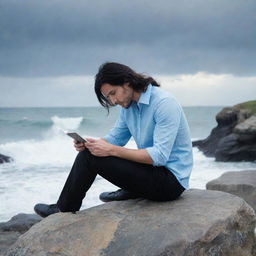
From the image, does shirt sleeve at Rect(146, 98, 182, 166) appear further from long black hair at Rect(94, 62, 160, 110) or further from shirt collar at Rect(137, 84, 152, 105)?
long black hair at Rect(94, 62, 160, 110)

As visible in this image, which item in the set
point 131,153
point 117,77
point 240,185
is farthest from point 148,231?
point 240,185

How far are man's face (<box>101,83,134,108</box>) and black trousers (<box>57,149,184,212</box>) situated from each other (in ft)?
1.71

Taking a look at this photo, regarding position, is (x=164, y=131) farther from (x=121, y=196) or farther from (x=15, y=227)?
(x=15, y=227)

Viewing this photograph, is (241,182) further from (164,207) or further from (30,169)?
(30,169)

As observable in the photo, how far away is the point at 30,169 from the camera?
Result: 58.2 feet

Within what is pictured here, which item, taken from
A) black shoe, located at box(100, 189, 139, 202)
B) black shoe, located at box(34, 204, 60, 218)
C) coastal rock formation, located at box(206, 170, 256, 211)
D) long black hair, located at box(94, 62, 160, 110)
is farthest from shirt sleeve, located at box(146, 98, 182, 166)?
coastal rock formation, located at box(206, 170, 256, 211)

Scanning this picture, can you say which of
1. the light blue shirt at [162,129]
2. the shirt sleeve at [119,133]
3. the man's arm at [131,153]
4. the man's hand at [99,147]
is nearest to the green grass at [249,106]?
the shirt sleeve at [119,133]

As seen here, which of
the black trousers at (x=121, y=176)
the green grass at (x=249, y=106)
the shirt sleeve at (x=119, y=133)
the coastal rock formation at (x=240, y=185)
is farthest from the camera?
the green grass at (x=249, y=106)

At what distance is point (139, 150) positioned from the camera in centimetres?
409

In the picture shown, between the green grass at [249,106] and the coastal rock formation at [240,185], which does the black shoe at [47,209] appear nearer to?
the coastal rock formation at [240,185]

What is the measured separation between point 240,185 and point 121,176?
470cm

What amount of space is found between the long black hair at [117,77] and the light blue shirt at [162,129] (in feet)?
0.33

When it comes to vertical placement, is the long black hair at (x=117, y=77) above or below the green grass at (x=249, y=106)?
above

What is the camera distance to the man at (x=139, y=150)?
4113 millimetres
